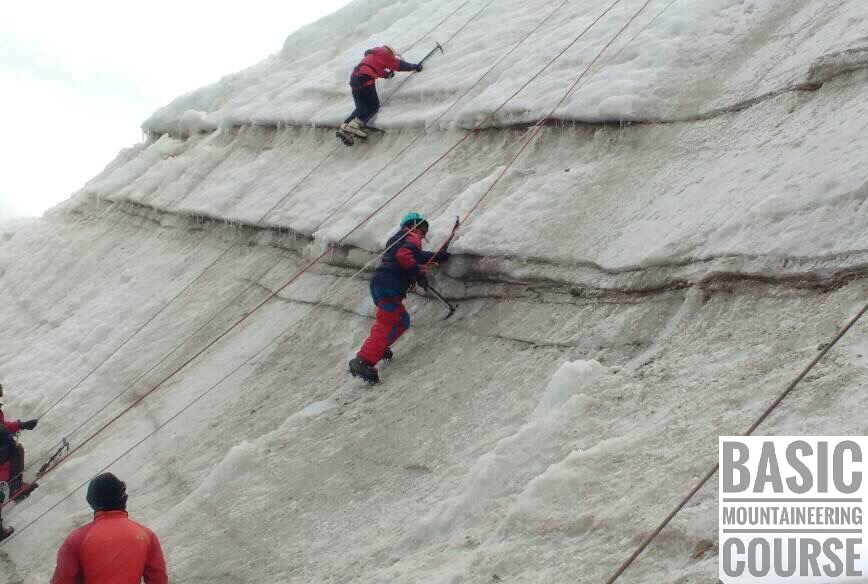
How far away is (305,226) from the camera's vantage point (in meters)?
9.50

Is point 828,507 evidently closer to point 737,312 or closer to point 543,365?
point 737,312

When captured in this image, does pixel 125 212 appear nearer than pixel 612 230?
No

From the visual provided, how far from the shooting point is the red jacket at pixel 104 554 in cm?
470

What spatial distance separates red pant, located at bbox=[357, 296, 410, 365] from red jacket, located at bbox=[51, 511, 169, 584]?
2.50 m

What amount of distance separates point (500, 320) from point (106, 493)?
285 centimetres

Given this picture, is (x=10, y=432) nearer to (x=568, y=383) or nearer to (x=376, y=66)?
(x=376, y=66)

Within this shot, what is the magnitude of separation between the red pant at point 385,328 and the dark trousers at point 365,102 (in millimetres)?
3510

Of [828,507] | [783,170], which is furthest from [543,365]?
[828,507]

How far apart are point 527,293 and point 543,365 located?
2.73 ft

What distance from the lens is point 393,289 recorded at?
7105 mm

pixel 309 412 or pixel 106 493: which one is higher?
pixel 106 493

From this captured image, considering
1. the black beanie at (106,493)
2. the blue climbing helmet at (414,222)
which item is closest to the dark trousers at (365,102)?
the blue climbing helmet at (414,222)

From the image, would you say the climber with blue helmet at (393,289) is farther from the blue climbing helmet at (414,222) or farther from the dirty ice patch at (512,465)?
the dirty ice patch at (512,465)

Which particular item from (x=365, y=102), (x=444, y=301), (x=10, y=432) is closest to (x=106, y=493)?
(x=444, y=301)
